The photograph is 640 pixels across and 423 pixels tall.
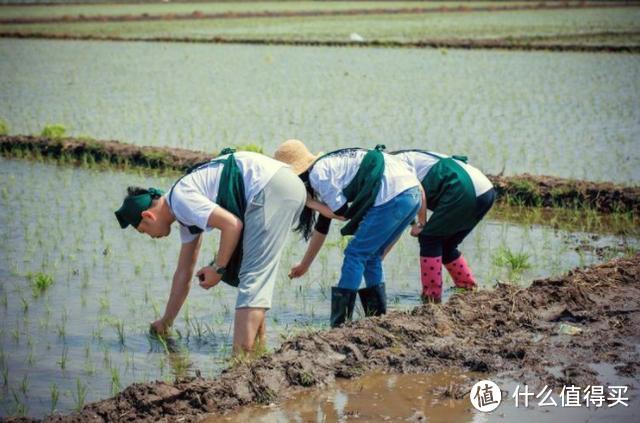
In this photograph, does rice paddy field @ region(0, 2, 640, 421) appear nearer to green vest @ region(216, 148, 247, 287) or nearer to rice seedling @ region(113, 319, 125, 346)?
rice seedling @ region(113, 319, 125, 346)

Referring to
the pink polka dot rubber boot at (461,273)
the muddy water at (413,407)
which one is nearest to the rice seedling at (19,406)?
the muddy water at (413,407)

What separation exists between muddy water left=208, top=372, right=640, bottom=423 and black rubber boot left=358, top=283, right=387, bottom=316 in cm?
96

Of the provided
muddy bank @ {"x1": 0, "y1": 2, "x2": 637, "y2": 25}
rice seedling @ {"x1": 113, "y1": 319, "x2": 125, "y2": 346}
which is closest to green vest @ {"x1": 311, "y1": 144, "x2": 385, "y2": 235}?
rice seedling @ {"x1": 113, "y1": 319, "x2": 125, "y2": 346}

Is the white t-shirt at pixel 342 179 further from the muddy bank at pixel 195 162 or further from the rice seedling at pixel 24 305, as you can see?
the muddy bank at pixel 195 162

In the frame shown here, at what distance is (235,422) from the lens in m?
4.18

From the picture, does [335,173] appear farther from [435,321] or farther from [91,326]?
[91,326]

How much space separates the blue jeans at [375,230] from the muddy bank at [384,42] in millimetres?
17077

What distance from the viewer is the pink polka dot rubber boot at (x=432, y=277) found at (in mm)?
5973

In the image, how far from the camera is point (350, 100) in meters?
15.5

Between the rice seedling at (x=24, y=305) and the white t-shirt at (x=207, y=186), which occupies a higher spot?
the white t-shirt at (x=207, y=186)

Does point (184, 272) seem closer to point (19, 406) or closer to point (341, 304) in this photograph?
point (341, 304)

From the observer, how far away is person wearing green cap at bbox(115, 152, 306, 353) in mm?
4891

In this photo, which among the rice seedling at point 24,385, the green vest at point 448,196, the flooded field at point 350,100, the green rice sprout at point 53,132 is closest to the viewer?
the rice seedling at point 24,385

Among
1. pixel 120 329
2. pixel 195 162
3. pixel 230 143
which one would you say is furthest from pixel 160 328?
pixel 230 143
